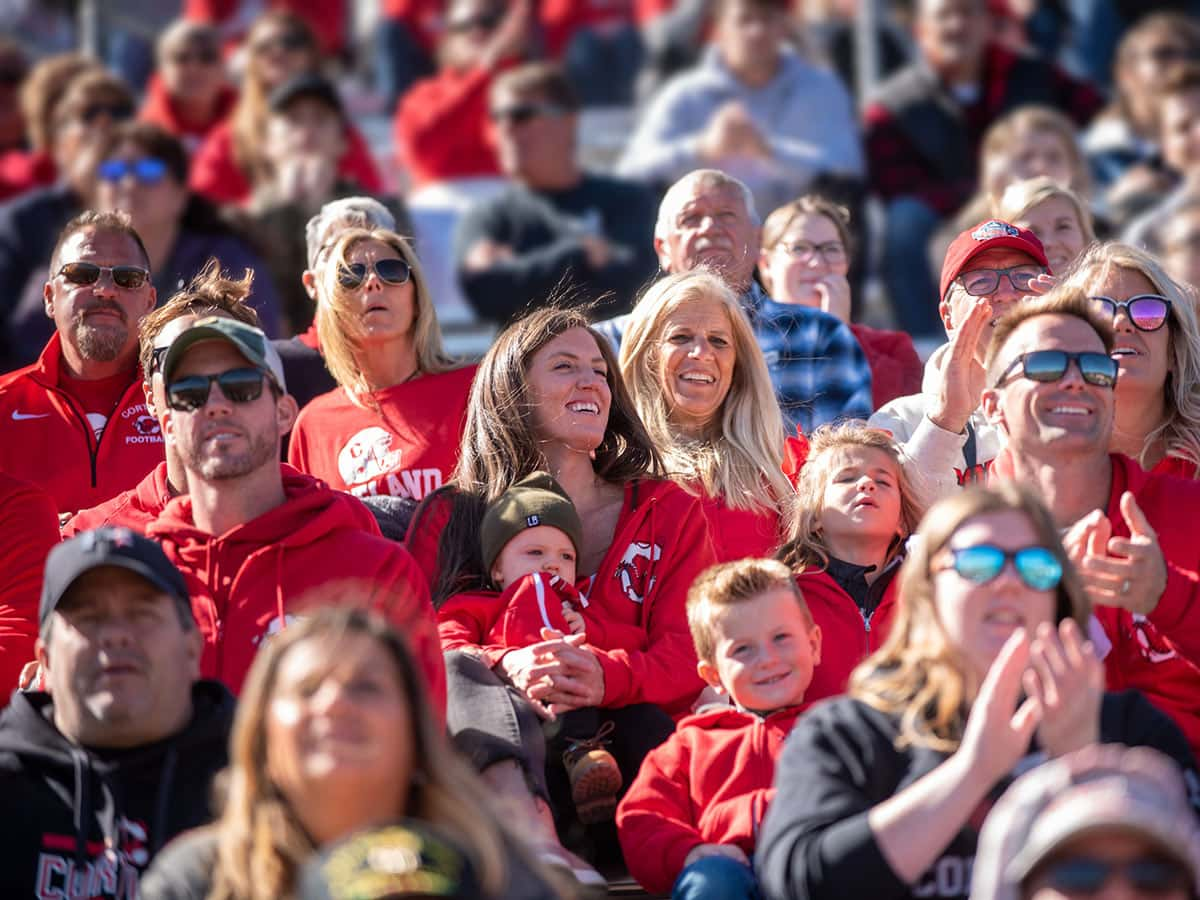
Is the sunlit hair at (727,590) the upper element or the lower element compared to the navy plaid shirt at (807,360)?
lower

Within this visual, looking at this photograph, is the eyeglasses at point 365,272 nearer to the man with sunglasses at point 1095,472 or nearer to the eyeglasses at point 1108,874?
the man with sunglasses at point 1095,472

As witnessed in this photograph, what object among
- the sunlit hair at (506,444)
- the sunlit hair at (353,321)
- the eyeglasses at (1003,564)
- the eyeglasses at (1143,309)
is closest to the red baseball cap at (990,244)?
the eyeglasses at (1143,309)

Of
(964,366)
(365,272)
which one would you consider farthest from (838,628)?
(365,272)

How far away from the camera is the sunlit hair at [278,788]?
3750 millimetres

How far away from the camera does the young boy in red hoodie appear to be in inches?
198

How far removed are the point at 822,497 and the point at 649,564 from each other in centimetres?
50

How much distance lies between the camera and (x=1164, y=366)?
571 cm

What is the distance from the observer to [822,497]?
591cm

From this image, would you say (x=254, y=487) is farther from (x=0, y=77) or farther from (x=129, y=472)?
(x=0, y=77)

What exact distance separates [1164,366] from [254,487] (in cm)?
238

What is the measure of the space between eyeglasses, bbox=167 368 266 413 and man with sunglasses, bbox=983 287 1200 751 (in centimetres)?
173

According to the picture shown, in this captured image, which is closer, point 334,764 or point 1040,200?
point 334,764

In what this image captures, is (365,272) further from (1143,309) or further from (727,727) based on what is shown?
(1143,309)

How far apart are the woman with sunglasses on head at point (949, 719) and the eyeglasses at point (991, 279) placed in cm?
204
